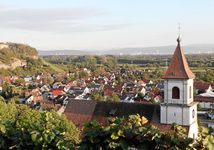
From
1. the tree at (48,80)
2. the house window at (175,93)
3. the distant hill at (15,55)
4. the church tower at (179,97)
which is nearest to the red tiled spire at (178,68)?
the church tower at (179,97)

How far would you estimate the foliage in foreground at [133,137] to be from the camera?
13.1 meters

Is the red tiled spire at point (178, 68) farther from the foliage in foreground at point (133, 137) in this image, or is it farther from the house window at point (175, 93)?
the foliage in foreground at point (133, 137)

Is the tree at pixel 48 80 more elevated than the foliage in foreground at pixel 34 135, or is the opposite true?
the foliage in foreground at pixel 34 135

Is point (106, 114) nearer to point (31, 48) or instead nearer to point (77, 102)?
point (77, 102)

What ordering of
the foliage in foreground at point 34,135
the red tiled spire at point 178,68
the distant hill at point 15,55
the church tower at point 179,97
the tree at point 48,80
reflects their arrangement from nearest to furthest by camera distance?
1. the foliage in foreground at point 34,135
2. the church tower at point 179,97
3. the red tiled spire at point 178,68
4. the tree at point 48,80
5. the distant hill at point 15,55

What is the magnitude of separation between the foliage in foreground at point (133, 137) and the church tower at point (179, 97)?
16.7 m

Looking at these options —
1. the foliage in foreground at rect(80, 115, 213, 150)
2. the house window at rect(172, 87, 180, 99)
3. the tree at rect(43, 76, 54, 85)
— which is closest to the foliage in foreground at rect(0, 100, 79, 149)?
the foliage in foreground at rect(80, 115, 213, 150)

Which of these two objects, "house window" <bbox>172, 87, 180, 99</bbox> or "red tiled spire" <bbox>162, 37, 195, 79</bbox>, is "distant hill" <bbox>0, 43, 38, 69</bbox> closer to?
"red tiled spire" <bbox>162, 37, 195, 79</bbox>

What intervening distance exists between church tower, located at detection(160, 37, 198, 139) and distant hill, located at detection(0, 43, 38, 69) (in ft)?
347

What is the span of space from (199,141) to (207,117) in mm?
47350

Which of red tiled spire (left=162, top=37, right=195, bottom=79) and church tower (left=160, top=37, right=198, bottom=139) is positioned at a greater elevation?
red tiled spire (left=162, top=37, right=195, bottom=79)

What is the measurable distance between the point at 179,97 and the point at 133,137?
18.0 metres

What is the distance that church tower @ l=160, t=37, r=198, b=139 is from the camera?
31.0m

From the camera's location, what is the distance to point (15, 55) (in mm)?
146750
